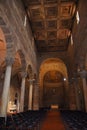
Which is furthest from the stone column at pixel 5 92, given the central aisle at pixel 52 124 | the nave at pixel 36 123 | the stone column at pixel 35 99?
the stone column at pixel 35 99

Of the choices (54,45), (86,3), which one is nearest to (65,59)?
(54,45)

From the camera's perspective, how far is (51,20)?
620 inches

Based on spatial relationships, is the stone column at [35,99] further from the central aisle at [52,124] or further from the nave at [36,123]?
the nave at [36,123]

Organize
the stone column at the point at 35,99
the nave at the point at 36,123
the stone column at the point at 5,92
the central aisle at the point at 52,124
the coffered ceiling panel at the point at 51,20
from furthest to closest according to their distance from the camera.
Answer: the stone column at the point at 35,99, the coffered ceiling panel at the point at 51,20, the central aisle at the point at 52,124, the stone column at the point at 5,92, the nave at the point at 36,123

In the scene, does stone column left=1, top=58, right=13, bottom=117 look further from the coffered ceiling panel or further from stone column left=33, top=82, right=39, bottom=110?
stone column left=33, top=82, right=39, bottom=110

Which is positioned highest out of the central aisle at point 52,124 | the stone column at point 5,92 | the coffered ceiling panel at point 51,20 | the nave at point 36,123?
the coffered ceiling panel at point 51,20

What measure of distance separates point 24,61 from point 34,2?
610 centimetres

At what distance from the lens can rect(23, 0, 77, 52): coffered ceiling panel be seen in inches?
533

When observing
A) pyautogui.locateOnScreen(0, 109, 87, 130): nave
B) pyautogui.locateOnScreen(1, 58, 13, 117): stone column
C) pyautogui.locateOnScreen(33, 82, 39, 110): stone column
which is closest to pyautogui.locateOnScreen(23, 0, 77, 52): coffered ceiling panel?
pyautogui.locateOnScreen(33, 82, 39, 110): stone column

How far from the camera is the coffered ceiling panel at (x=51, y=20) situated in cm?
1354

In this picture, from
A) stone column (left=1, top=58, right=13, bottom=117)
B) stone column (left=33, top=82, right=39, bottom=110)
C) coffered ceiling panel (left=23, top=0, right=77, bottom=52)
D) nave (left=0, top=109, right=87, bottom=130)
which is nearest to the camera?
nave (left=0, top=109, right=87, bottom=130)

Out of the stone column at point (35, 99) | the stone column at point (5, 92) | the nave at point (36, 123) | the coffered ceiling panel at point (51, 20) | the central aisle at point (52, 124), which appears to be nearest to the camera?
the nave at point (36, 123)

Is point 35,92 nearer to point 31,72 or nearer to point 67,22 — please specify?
point 31,72

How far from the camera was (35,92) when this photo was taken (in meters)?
20.5
